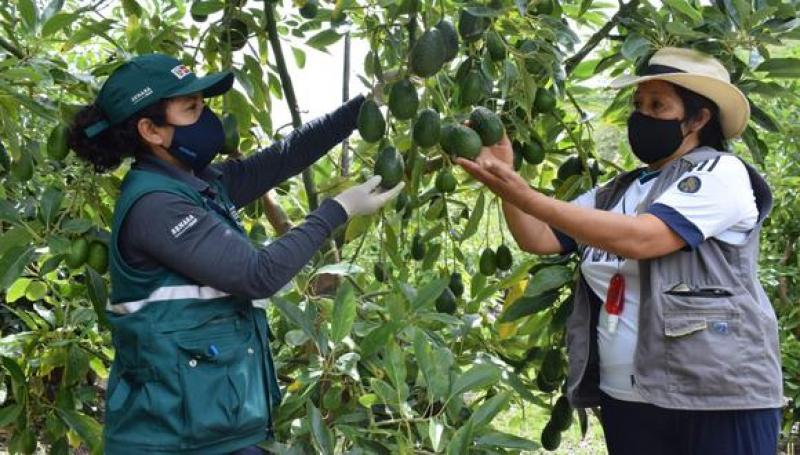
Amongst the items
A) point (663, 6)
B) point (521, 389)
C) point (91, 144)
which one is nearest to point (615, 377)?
point (521, 389)

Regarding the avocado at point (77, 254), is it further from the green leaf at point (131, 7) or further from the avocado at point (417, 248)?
the avocado at point (417, 248)

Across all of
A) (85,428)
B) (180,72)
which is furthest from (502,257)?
(85,428)

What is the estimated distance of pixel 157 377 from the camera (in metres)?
1.77

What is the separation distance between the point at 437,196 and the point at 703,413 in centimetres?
100

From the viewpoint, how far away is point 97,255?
2.08 m

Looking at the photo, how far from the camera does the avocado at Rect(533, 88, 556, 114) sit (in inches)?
89.9

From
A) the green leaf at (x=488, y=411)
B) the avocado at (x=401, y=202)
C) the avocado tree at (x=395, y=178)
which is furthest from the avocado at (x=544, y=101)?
the green leaf at (x=488, y=411)

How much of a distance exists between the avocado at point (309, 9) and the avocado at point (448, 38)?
1.93ft

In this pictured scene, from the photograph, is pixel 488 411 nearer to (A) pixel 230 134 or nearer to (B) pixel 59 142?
(A) pixel 230 134

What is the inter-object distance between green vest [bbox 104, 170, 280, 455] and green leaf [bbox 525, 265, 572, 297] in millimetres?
712

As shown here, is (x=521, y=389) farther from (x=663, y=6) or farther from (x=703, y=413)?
(x=663, y=6)

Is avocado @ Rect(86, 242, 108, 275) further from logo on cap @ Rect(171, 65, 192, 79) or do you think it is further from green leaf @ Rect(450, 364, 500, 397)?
green leaf @ Rect(450, 364, 500, 397)

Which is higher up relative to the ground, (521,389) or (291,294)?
(291,294)

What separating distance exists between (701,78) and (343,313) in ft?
2.91
